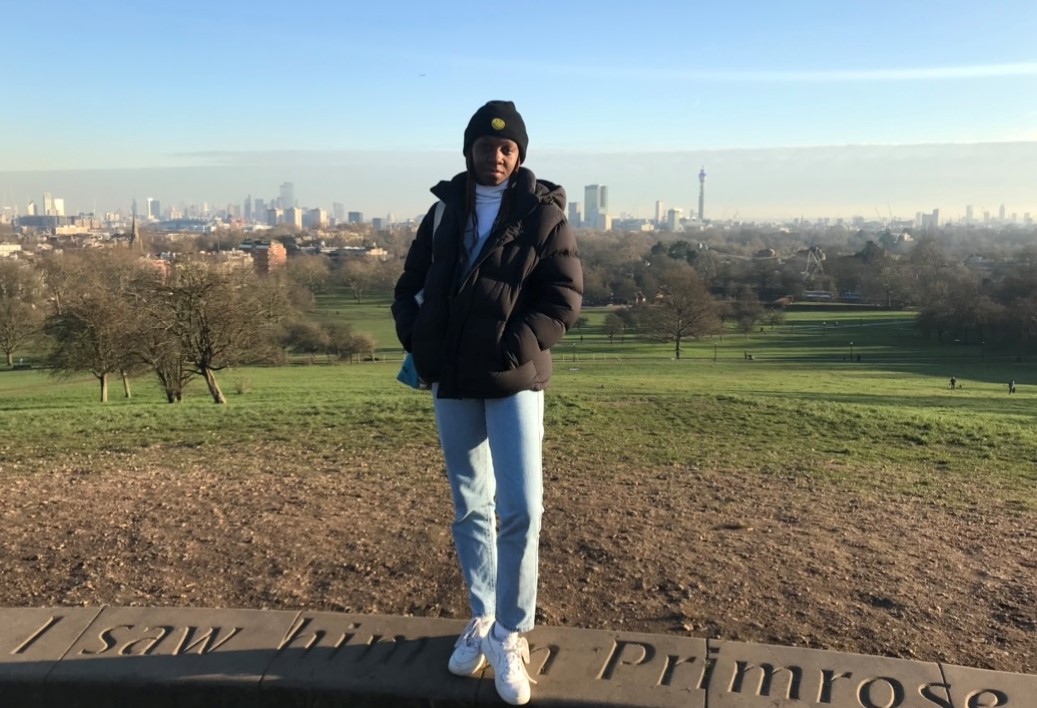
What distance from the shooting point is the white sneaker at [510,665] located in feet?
9.55

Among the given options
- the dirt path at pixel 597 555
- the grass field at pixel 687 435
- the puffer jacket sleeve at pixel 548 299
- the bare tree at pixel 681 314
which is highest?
the puffer jacket sleeve at pixel 548 299

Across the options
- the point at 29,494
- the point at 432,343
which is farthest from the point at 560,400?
the point at 432,343

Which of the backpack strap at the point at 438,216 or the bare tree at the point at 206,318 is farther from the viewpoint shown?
the bare tree at the point at 206,318

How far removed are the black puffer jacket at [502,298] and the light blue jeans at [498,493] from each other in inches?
4.8

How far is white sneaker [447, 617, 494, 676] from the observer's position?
3074mm

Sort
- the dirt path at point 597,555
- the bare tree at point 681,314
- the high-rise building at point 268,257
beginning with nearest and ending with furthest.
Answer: the dirt path at point 597,555
the bare tree at point 681,314
the high-rise building at point 268,257

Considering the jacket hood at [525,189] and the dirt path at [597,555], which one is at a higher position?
the jacket hood at [525,189]

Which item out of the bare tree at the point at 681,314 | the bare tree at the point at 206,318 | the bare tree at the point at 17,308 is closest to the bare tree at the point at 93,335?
the bare tree at the point at 206,318

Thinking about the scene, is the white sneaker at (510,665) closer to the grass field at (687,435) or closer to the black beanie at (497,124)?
the black beanie at (497,124)

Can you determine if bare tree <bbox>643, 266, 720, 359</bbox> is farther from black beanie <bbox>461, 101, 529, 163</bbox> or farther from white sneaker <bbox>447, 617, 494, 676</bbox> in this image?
black beanie <bbox>461, 101, 529, 163</bbox>

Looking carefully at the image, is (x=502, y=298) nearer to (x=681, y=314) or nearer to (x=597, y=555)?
(x=597, y=555)

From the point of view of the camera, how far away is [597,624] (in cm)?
367

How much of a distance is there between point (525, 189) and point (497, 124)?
257mm

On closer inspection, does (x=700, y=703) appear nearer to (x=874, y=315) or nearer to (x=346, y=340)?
(x=346, y=340)
